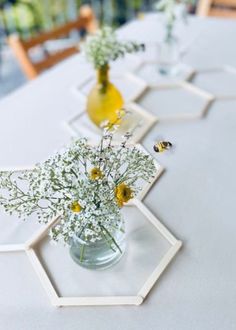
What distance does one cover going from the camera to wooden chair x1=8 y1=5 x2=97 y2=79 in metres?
1.36

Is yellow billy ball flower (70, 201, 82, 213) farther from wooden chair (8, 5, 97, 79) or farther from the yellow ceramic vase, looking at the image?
wooden chair (8, 5, 97, 79)

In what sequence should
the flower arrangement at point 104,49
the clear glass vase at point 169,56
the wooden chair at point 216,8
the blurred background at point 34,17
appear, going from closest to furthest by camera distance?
the flower arrangement at point 104,49 → the clear glass vase at point 169,56 → the wooden chair at point 216,8 → the blurred background at point 34,17

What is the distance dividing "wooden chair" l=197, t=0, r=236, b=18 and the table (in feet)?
2.38

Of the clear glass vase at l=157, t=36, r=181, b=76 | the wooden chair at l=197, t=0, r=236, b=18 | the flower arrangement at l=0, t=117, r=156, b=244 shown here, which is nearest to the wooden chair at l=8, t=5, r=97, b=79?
the clear glass vase at l=157, t=36, r=181, b=76

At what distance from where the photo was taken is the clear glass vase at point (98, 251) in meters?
0.65

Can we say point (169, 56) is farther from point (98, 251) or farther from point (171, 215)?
point (98, 251)

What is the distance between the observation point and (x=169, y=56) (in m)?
1.33

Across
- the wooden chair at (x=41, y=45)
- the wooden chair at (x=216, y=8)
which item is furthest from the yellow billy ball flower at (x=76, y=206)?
the wooden chair at (x=216, y=8)

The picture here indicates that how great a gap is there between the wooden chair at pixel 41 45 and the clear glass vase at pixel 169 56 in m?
0.46

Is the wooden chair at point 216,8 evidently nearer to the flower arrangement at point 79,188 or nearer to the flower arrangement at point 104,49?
the flower arrangement at point 104,49

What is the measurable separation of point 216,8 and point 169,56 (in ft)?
2.82

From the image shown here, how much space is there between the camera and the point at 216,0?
1.91 meters

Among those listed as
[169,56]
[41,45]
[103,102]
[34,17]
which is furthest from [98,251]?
[34,17]

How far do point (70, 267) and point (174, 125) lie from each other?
1.82 ft
